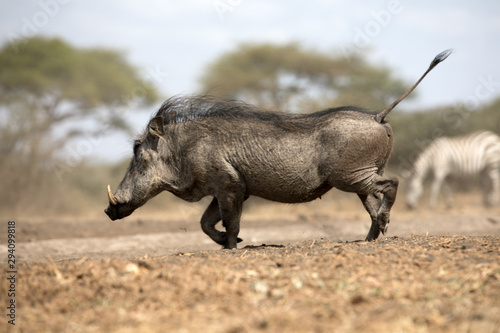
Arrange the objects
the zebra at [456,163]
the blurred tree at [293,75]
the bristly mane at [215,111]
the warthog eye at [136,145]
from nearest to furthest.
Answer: the bristly mane at [215,111] → the warthog eye at [136,145] → the zebra at [456,163] → the blurred tree at [293,75]

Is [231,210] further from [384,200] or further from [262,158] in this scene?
[384,200]

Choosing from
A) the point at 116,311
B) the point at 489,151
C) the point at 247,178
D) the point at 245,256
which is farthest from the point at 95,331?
the point at 489,151

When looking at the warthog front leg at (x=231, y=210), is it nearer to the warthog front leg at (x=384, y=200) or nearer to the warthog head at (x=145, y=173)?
the warthog head at (x=145, y=173)

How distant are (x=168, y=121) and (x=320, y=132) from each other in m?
1.74

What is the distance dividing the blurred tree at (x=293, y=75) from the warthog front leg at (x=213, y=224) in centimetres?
1377

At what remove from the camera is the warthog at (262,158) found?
6.20 meters

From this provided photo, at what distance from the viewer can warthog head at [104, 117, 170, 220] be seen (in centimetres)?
673

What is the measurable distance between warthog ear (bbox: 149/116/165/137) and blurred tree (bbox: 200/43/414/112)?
13.8 m

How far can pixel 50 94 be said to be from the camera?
22.1 m

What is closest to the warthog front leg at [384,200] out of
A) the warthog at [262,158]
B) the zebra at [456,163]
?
the warthog at [262,158]

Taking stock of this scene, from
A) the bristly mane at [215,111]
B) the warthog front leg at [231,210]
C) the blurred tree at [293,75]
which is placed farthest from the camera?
the blurred tree at [293,75]

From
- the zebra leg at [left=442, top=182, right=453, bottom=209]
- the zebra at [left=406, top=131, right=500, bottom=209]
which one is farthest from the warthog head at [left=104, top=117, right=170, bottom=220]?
the zebra at [left=406, top=131, right=500, bottom=209]

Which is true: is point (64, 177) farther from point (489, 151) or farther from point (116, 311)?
point (116, 311)

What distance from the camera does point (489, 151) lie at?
1733cm
